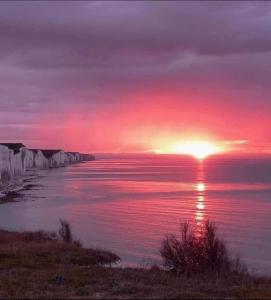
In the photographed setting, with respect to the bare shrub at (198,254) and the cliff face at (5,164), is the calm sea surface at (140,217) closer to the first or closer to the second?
the bare shrub at (198,254)

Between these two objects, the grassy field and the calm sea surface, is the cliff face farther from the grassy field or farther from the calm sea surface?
the grassy field

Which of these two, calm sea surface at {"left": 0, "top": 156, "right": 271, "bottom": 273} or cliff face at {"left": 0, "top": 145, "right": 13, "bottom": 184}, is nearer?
calm sea surface at {"left": 0, "top": 156, "right": 271, "bottom": 273}

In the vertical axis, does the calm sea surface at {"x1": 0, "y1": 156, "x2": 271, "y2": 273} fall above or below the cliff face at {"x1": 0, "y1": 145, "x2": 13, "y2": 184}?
below

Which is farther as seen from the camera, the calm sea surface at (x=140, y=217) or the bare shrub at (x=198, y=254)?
the calm sea surface at (x=140, y=217)

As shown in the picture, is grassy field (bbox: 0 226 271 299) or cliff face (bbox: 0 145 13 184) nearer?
grassy field (bbox: 0 226 271 299)

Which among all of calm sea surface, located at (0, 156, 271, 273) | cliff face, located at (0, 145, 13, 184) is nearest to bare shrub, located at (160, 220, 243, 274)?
calm sea surface, located at (0, 156, 271, 273)

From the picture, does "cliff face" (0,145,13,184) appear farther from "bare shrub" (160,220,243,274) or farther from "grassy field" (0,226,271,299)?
"grassy field" (0,226,271,299)

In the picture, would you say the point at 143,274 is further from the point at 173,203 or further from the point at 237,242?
the point at 173,203

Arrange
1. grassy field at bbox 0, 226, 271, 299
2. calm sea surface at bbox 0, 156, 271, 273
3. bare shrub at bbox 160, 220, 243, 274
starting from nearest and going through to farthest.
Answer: grassy field at bbox 0, 226, 271, 299 < bare shrub at bbox 160, 220, 243, 274 < calm sea surface at bbox 0, 156, 271, 273

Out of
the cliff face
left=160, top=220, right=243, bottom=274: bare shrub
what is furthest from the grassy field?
the cliff face

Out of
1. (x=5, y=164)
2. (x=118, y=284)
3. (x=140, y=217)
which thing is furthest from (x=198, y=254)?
(x=5, y=164)

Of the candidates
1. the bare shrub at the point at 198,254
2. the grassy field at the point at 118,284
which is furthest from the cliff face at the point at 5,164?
the grassy field at the point at 118,284

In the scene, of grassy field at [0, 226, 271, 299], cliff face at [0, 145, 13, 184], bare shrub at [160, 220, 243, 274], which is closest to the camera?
grassy field at [0, 226, 271, 299]

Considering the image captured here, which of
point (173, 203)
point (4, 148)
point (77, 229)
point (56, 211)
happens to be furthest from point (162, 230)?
point (4, 148)
